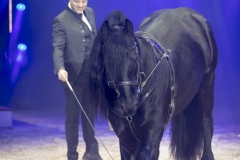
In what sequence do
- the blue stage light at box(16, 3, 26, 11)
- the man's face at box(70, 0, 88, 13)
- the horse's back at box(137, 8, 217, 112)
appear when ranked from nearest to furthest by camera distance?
the horse's back at box(137, 8, 217, 112) < the man's face at box(70, 0, 88, 13) < the blue stage light at box(16, 3, 26, 11)

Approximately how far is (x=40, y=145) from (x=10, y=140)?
586mm

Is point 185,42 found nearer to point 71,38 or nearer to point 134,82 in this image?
point 71,38

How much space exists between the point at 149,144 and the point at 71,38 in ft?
4.86

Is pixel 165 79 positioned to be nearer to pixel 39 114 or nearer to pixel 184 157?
pixel 184 157

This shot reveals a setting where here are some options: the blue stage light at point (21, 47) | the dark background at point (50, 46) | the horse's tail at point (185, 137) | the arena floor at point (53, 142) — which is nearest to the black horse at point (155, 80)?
the horse's tail at point (185, 137)

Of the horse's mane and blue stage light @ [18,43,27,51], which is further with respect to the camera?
blue stage light @ [18,43,27,51]

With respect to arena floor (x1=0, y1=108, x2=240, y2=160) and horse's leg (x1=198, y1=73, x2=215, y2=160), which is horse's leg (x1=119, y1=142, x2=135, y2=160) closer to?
horse's leg (x1=198, y1=73, x2=215, y2=160)

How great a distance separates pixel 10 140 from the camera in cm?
534

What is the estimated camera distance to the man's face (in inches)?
132

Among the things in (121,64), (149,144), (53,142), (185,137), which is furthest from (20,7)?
(121,64)

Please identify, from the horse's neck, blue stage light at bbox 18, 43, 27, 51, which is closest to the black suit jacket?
the horse's neck

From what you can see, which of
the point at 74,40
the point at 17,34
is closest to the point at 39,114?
the point at 17,34

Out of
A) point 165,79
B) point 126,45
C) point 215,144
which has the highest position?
point 126,45

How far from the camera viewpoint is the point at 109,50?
6.61 feet
